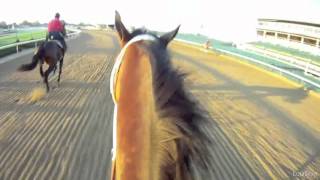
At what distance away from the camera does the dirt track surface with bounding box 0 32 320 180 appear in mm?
5332

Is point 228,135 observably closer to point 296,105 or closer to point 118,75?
point 296,105

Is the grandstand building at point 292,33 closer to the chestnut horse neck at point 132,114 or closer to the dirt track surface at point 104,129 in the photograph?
the dirt track surface at point 104,129

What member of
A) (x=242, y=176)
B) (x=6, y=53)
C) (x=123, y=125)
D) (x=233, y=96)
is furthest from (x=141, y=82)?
(x=6, y=53)

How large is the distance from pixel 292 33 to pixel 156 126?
3301 cm

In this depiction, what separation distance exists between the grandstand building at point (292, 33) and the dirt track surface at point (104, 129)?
1603cm

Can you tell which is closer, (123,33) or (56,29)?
(123,33)

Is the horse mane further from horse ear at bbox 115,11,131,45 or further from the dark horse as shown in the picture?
the dark horse

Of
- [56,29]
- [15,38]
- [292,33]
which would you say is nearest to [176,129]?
[56,29]

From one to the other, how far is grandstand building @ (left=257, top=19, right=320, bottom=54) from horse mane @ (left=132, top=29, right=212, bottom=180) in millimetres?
25048

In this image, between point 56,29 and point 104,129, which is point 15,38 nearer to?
point 56,29

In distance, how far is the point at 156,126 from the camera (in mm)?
1428

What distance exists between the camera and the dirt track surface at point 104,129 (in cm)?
533

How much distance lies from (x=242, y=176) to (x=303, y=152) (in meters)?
2.08

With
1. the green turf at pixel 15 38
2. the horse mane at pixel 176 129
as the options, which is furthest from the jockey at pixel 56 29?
the horse mane at pixel 176 129
